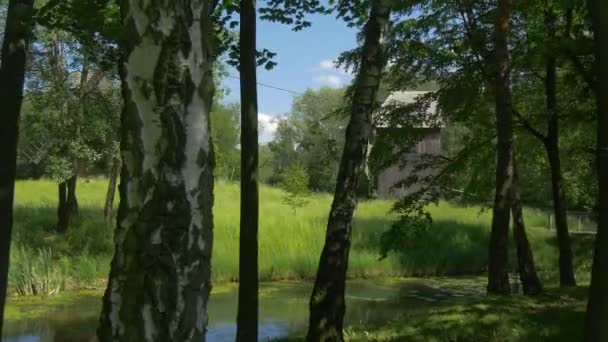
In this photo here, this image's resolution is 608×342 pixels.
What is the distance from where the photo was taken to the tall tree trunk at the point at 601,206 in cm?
487

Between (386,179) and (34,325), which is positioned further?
(386,179)

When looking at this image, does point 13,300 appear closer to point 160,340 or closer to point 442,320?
point 442,320

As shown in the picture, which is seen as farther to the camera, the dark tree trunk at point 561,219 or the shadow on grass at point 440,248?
the shadow on grass at point 440,248

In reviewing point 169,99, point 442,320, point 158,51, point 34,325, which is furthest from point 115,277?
point 34,325

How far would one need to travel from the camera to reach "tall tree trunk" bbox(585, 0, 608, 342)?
487cm

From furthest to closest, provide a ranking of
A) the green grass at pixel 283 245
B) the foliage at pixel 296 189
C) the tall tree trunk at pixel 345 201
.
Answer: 1. the foliage at pixel 296 189
2. the green grass at pixel 283 245
3. the tall tree trunk at pixel 345 201

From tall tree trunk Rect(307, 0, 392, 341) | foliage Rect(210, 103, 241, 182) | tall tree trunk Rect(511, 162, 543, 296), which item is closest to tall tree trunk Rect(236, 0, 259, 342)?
tall tree trunk Rect(307, 0, 392, 341)

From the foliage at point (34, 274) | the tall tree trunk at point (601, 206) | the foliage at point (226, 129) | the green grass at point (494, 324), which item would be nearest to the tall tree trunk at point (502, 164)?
the green grass at point (494, 324)

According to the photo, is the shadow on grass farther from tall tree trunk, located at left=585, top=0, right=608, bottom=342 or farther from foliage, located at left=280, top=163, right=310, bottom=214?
tall tree trunk, located at left=585, top=0, right=608, bottom=342

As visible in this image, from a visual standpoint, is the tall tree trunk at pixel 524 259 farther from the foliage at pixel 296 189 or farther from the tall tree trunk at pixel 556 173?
the foliage at pixel 296 189

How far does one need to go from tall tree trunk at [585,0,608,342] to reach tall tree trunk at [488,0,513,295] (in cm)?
651

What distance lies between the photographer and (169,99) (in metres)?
2.45

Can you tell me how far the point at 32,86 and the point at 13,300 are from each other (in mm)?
7132

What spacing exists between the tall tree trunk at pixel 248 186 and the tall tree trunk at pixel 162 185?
16.1ft
